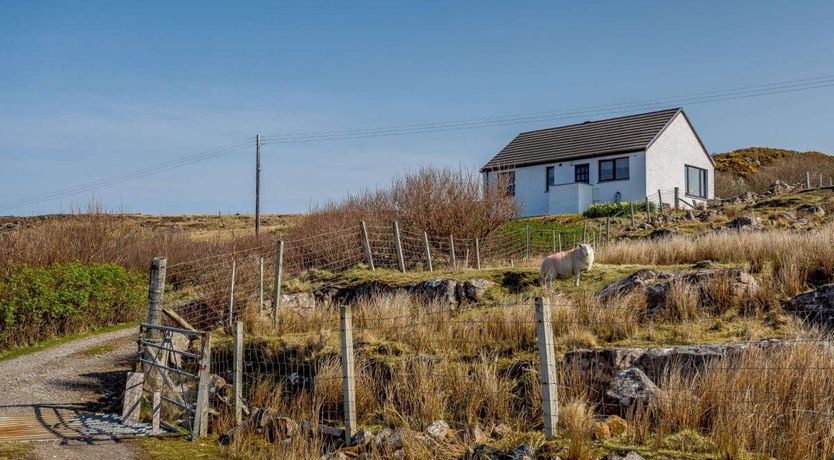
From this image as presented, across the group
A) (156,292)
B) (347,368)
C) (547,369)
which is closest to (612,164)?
(156,292)

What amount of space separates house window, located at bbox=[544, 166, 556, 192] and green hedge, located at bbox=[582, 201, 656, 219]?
5.04m

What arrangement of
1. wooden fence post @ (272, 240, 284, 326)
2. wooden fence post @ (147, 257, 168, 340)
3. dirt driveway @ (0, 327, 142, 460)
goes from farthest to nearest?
wooden fence post @ (272, 240, 284, 326) → wooden fence post @ (147, 257, 168, 340) → dirt driveway @ (0, 327, 142, 460)

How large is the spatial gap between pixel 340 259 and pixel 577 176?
21.7 m

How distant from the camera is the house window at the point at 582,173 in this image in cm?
4238

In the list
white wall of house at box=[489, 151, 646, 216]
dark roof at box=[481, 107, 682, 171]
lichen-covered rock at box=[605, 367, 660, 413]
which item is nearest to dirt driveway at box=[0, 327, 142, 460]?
lichen-covered rock at box=[605, 367, 660, 413]

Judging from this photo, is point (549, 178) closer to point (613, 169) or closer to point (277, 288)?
point (613, 169)

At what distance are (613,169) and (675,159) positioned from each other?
3809 mm

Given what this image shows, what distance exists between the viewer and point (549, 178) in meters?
44.1

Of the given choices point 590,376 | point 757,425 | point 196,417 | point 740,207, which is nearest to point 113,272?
point 196,417

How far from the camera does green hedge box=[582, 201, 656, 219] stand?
37.2m

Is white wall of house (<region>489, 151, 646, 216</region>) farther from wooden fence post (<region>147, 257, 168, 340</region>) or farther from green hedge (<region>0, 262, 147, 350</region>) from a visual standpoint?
wooden fence post (<region>147, 257, 168, 340</region>)

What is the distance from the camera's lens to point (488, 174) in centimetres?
4544

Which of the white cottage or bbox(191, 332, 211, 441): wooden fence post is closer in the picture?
bbox(191, 332, 211, 441): wooden fence post

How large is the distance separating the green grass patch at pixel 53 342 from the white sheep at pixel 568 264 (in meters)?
12.0
